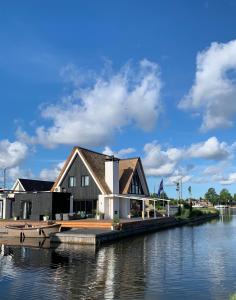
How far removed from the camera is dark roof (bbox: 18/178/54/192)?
179ft

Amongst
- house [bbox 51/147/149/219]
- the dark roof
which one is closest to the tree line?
the dark roof

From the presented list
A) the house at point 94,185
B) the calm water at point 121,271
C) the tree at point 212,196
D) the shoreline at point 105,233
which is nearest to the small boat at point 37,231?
the shoreline at point 105,233

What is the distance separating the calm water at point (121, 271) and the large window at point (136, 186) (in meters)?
19.0

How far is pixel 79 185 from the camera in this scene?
43.4 meters

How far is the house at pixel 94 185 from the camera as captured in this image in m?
42.0

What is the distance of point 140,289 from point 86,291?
6.49 ft

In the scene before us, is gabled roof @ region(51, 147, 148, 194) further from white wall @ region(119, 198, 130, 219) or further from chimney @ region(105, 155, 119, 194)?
white wall @ region(119, 198, 130, 219)

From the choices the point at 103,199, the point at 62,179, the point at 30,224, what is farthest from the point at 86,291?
the point at 62,179

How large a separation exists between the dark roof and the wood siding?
11.8 metres

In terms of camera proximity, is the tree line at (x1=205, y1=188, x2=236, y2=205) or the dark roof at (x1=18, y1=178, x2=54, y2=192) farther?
the tree line at (x1=205, y1=188, x2=236, y2=205)

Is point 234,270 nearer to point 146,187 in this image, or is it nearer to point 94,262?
point 94,262

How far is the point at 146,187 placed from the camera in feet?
167

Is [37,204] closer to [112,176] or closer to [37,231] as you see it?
[112,176]

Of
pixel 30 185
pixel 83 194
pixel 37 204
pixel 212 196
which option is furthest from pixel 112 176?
pixel 212 196
